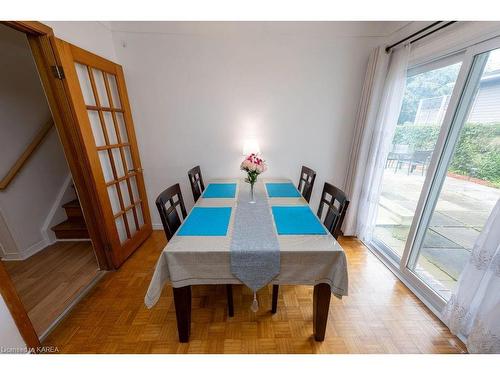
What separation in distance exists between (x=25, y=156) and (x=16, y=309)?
6.01 feet

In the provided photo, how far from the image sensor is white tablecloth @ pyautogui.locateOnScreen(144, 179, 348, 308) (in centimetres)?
103

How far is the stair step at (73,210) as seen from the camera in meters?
2.42

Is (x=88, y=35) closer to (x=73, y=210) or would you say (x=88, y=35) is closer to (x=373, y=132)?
(x=73, y=210)

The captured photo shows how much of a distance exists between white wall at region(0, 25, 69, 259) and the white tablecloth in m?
2.27

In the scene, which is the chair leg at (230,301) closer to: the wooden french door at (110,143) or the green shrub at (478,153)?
the wooden french door at (110,143)

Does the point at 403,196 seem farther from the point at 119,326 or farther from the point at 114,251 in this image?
the point at 114,251

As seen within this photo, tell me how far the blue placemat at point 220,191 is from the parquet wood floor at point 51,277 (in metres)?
1.37

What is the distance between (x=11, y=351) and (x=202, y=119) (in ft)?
7.52

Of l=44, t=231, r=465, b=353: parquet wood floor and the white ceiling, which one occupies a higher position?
the white ceiling

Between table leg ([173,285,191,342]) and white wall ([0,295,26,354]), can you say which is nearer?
white wall ([0,295,26,354])

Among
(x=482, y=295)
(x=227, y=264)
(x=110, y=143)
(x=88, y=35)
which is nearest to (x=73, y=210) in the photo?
(x=110, y=143)

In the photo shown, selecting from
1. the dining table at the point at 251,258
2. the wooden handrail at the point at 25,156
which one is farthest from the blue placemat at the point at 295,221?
the wooden handrail at the point at 25,156

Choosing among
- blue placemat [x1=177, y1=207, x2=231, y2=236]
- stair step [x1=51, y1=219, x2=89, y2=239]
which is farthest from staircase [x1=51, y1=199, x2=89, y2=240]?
blue placemat [x1=177, y1=207, x2=231, y2=236]

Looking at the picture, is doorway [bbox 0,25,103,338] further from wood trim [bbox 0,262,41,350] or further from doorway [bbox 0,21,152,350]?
wood trim [bbox 0,262,41,350]
